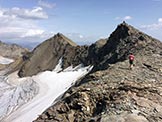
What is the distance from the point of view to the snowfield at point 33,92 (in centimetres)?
5225

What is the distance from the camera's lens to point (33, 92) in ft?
224

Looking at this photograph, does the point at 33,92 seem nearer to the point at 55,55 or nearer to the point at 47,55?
the point at 55,55

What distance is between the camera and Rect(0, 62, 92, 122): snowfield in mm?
52250

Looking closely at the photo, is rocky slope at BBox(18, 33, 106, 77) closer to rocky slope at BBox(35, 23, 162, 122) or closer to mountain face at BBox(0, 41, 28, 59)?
rocky slope at BBox(35, 23, 162, 122)

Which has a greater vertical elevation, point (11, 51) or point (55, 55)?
point (55, 55)

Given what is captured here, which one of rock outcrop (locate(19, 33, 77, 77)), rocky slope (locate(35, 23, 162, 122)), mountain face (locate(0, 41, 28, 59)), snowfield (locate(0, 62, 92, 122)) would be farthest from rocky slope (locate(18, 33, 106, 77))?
mountain face (locate(0, 41, 28, 59))

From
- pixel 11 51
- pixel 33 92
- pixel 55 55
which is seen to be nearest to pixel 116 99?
pixel 33 92

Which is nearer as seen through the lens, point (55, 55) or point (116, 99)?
point (116, 99)

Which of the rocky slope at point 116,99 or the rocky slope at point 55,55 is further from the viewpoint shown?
the rocky slope at point 55,55

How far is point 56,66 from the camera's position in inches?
3408

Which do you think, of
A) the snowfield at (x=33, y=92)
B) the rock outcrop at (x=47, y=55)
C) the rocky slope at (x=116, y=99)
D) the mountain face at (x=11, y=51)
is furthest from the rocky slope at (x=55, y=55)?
the mountain face at (x=11, y=51)

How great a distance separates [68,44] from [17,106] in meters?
37.1

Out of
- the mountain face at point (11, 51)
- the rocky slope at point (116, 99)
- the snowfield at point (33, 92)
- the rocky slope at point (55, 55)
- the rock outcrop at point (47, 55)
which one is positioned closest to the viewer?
the rocky slope at point (116, 99)

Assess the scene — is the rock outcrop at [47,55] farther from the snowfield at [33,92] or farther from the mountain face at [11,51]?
the mountain face at [11,51]
